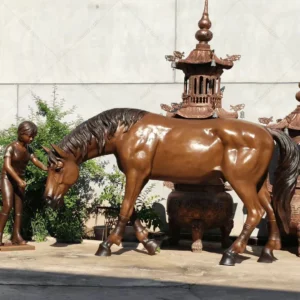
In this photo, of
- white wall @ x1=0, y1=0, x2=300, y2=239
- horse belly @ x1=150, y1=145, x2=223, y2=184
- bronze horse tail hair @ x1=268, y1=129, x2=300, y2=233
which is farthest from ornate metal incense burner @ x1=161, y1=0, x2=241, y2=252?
white wall @ x1=0, y1=0, x2=300, y2=239

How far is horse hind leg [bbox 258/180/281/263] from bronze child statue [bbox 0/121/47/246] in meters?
2.45

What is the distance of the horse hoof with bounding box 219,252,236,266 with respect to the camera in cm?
677

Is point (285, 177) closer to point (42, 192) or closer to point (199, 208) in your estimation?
point (199, 208)

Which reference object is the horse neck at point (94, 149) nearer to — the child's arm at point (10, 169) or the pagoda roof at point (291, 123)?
the child's arm at point (10, 169)

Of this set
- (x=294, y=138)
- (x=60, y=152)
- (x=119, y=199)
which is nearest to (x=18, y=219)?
(x=60, y=152)

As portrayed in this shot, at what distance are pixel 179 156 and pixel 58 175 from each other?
1.32 m

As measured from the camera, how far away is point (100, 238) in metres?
8.80

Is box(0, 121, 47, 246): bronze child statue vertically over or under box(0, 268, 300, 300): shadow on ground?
over

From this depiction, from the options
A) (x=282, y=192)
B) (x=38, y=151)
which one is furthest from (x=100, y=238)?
(x=282, y=192)

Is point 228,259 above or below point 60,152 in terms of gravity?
below

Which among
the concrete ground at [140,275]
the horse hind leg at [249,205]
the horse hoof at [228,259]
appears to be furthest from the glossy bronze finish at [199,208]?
the horse hoof at [228,259]

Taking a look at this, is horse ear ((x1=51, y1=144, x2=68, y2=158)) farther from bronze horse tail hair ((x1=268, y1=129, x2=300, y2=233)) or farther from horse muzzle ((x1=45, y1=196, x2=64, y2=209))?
bronze horse tail hair ((x1=268, y1=129, x2=300, y2=233))

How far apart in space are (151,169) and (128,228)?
1.63 meters

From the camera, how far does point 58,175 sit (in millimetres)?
7172
